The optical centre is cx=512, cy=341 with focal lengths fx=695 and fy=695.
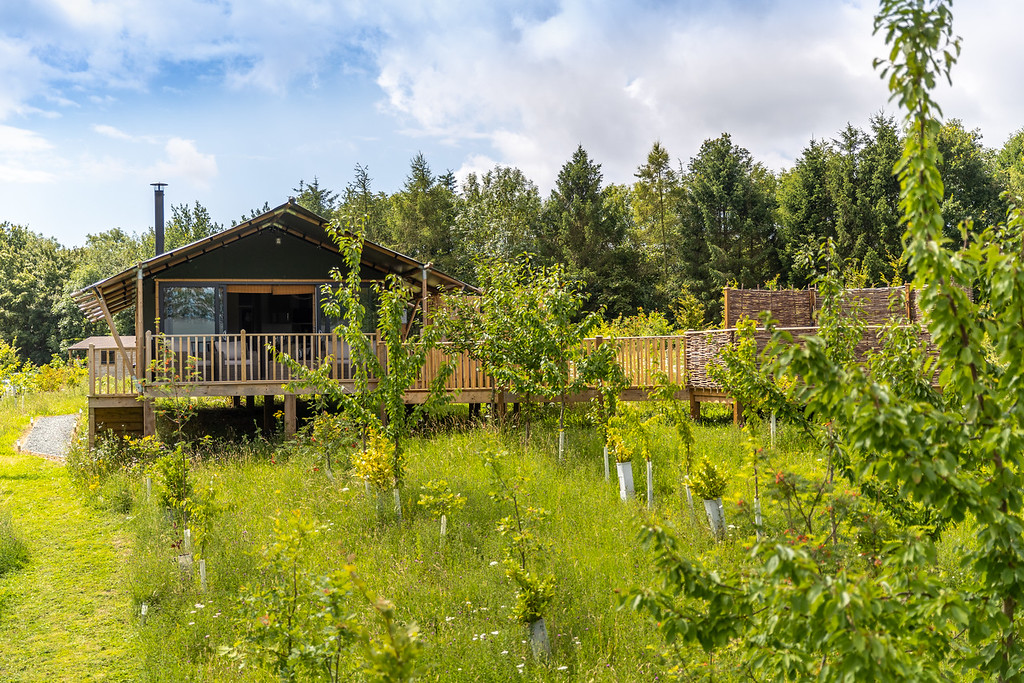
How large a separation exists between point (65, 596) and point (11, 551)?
1881 mm

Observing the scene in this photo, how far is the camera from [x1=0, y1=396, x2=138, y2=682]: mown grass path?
19.9ft

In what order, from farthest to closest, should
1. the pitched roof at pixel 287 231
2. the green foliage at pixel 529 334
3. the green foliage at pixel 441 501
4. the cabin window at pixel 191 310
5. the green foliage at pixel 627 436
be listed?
the cabin window at pixel 191 310
the pitched roof at pixel 287 231
the green foliage at pixel 529 334
the green foliage at pixel 627 436
the green foliage at pixel 441 501

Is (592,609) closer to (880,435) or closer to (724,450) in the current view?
(880,435)

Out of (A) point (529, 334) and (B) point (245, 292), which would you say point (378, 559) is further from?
(B) point (245, 292)

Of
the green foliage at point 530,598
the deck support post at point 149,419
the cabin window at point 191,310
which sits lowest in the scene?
the green foliage at point 530,598

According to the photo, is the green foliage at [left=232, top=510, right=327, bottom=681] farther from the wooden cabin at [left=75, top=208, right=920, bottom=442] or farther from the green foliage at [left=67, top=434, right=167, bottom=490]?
the green foliage at [left=67, top=434, right=167, bottom=490]

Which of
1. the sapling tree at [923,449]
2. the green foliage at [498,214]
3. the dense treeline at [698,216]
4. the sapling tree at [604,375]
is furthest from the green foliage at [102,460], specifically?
the green foliage at [498,214]

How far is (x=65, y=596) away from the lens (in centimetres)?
760

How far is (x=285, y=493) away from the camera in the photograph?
9906 mm

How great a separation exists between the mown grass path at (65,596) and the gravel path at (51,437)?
182 inches

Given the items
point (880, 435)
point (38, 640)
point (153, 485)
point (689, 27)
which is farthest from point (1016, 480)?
point (153, 485)

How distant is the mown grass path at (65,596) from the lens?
19.9 feet

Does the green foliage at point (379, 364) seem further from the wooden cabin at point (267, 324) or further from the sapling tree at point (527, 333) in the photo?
the wooden cabin at point (267, 324)

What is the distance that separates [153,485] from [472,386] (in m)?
6.09
